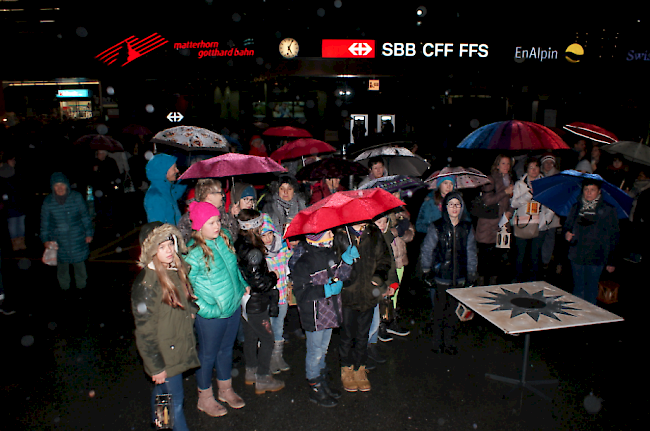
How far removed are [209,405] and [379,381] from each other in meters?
1.88

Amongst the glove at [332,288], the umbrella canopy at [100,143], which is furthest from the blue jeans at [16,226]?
the glove at [332,288]

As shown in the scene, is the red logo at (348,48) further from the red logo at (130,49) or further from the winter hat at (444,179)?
the winter hat at (444,179)

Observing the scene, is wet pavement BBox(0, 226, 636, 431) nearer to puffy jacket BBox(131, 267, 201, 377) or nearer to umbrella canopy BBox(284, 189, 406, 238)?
puffy jacket BBox(131, 267, 201, 377)

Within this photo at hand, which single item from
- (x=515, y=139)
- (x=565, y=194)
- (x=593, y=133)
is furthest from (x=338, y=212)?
(x=593, y=133)

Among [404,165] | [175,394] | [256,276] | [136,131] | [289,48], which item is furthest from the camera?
[289,48]

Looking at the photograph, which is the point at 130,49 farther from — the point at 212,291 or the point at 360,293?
the point at 360,293

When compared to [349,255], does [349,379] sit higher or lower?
lower

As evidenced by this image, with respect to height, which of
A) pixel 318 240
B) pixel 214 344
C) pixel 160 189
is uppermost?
pixel 160 189

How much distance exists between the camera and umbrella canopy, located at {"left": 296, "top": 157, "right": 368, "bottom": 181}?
6418 mm

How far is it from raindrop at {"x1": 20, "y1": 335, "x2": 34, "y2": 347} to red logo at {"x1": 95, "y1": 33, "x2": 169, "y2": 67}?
20087 mm

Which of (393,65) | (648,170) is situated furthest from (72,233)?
(393,65)

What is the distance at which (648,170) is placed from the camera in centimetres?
898

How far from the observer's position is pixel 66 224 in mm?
7133

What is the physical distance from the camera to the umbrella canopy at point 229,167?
5.47m
